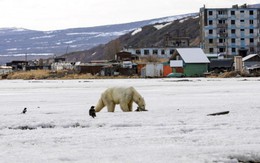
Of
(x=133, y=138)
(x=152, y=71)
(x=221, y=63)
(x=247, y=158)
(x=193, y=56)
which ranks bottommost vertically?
(x=152, y=71)

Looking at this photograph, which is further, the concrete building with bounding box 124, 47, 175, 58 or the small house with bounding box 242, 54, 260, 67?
the concrete building with bounding box 124, 47, 175, 58

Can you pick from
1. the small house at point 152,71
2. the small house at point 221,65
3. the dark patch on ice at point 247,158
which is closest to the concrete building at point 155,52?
the small house at point 221,65

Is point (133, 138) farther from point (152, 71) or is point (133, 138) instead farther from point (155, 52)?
point (155, 52)

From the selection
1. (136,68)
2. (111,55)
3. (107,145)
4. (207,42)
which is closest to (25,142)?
(107,145)

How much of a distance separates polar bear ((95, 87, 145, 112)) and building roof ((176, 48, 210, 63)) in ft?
254

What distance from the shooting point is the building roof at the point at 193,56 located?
100 metres

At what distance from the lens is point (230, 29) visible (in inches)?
5507

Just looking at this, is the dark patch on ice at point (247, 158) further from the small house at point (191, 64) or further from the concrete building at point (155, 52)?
the concrete building at point (155, 52)

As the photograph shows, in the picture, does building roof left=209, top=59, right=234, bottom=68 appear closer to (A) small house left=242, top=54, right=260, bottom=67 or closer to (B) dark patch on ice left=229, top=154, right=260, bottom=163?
(A) small house left=242, top=54, right=260, bottom=67

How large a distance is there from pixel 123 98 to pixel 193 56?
260ft

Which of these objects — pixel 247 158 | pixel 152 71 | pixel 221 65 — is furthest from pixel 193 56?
pixel 247 158

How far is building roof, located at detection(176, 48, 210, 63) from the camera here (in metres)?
100

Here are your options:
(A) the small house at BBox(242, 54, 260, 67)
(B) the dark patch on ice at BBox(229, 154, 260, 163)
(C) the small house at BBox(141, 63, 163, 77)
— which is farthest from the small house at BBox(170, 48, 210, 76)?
(B) the dark patch on ice at BBox(229, 154, 260, 163)

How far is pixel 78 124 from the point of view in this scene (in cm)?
1845
